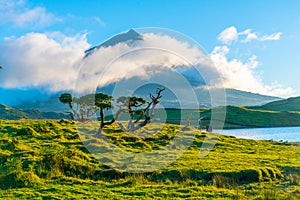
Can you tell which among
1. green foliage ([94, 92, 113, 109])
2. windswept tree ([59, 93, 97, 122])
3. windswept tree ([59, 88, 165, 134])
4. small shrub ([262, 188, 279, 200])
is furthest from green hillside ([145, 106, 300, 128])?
small shrub ([262, 188, 279, 200])

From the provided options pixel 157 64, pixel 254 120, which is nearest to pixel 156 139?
pixel 157 64

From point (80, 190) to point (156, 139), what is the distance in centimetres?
1884

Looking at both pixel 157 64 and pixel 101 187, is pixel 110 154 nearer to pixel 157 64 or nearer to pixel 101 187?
pixel 101 187

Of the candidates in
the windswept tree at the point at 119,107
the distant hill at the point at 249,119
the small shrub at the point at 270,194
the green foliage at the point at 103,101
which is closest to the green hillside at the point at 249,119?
the distant hill at the point at 249,119

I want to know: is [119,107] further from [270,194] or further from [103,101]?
[270,194]

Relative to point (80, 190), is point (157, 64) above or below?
above

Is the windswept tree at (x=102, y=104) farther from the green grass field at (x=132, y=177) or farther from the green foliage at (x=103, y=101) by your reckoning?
the green grass field at (x=132, y=177)

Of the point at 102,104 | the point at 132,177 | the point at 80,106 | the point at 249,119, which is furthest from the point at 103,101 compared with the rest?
the point at 249,119

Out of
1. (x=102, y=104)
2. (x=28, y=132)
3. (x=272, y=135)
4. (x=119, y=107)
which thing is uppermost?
(x=119, y=107)

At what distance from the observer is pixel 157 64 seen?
33906 mm

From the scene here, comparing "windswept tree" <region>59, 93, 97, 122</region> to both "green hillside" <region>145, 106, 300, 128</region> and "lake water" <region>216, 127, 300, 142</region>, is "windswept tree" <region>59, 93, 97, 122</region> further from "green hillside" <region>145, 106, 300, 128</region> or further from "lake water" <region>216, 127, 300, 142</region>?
"green hillside" <region>145, 106, 300, 128</region>

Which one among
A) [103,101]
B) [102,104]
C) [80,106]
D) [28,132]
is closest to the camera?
[28,132]

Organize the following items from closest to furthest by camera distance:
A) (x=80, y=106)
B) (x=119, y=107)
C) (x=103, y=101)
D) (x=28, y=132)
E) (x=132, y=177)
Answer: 1. (x=132, y=177)
2. (x=28, y=132)
3. (x=103, y=101)
4. (x=119, y=107)
5. (x=80, y=106)

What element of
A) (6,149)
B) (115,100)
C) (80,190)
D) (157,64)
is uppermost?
(157,64)
